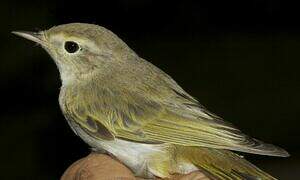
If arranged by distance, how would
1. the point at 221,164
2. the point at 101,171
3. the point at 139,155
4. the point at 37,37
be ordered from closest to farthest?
the point at 101,171 → the point at 221,164 → the point at 139,155 → the point at 37,37

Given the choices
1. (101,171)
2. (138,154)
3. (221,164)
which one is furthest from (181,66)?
(101,171)

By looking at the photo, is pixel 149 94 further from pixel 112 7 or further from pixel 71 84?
pixel 112 7

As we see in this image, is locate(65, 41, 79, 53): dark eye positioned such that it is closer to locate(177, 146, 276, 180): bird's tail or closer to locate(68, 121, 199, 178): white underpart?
locate(68, 121, 199, 178): white underpart

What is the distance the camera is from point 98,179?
398 cm

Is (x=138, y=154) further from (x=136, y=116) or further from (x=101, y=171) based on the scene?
(x=101, y=171)

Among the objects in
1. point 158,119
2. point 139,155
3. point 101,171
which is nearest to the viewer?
point 101,171

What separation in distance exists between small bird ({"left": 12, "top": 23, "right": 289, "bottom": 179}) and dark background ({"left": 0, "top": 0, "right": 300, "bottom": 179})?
250cm

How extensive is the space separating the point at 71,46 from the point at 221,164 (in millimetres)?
1225

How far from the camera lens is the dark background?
744 cm

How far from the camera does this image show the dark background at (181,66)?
744 centimetres

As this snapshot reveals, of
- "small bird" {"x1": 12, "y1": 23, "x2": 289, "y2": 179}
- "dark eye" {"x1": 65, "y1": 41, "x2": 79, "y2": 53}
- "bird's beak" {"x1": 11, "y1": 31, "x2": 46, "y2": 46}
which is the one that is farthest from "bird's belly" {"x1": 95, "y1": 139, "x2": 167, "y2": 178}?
"bird's beak" {"x1": 11, "y1": 31, "x2": 46, "y2": 46}

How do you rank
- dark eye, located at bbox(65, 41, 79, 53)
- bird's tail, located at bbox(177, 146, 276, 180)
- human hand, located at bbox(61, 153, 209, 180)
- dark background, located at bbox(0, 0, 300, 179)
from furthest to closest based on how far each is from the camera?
dark background, located at bbox(0, 0, 300, 179) < dark eye, located at bbox(65, 41, 79, 53) < bird's tail, located at bbox(177, 146, 276, 180) < human hand, located at bbox(61, 153, 209, 180)

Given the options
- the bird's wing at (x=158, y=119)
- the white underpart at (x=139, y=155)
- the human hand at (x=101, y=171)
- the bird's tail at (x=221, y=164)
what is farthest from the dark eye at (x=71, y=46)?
the bird's tail at (x=221, y=164)

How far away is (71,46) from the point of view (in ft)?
15.6
